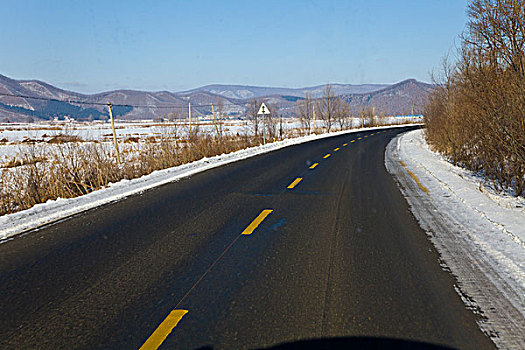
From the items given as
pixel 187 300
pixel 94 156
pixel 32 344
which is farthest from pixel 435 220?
pixel 94 156

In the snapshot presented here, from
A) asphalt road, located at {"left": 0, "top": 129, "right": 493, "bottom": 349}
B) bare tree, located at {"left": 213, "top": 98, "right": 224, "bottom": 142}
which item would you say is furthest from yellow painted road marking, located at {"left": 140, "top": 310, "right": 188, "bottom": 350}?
bare tree, located at {"left": 213, "top": 98, "right": 224, "bottom": 142}

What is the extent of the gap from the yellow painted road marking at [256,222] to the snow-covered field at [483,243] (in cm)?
268

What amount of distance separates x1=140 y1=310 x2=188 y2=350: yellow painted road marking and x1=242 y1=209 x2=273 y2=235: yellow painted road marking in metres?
2.60

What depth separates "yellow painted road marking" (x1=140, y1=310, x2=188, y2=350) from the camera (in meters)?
2.97

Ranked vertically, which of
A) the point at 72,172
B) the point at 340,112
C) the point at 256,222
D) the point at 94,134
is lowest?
the point at 256,222

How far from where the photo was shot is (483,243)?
17.3ft

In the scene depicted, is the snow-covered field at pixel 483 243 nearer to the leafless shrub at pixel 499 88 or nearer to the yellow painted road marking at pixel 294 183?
the leafless shrub at pixel 499 88

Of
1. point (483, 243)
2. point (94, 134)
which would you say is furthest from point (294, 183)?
point (94, 134)

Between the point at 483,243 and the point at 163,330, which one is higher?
the point at 163,330

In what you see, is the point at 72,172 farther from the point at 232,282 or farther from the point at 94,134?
the point at 94,134

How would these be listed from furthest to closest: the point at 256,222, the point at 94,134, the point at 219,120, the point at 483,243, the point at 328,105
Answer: the point at 94,134 → the point at 328,105 → the point at 219,120 → the point at 256,222 → the point at 483,243

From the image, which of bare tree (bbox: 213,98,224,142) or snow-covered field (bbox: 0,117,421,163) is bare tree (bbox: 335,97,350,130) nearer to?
snow-covered field (bbox: 0,117,421,163)

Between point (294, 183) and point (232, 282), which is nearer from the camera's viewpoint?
point (232, 282)

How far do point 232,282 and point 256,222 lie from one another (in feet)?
8.27
